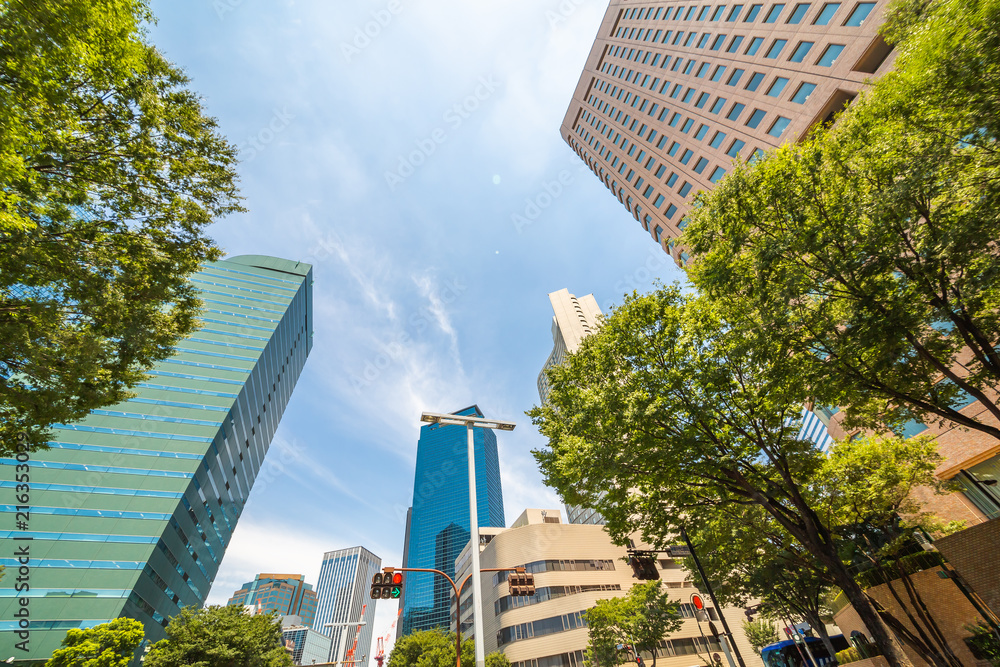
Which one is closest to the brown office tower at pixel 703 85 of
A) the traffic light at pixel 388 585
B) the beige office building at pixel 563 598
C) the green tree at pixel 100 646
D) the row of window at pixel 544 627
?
the traffic light at pixel 388 585

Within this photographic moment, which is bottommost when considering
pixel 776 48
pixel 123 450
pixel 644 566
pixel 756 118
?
pixel 644 566

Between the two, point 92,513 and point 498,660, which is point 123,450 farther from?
point 498,660

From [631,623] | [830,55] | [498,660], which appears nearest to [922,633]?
[631,623]

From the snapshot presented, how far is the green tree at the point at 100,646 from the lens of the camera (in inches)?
831

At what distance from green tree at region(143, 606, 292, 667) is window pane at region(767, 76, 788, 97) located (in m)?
53.7

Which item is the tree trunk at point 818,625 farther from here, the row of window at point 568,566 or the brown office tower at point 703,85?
the row of window at point 568,566

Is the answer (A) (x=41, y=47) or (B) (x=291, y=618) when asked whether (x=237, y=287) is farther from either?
(B) (x=291, y=618)

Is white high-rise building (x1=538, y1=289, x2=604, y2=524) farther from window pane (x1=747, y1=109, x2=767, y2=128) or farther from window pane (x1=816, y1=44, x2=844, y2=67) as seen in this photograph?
Result: window pane (x1=816, y1=44, x2=844, y2=67)

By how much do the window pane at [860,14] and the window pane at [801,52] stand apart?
2.26 meters

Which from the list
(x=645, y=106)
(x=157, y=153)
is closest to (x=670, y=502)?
(x=157, y=153)

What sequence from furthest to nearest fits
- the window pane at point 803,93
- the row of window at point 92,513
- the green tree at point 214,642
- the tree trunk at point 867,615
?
the row of window at point 92,513 → the green tree at point 214,642 → the window pane at point 803,93 → the tree trunk at point 867,615

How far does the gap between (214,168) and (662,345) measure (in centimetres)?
1401

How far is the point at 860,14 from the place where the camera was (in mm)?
20719

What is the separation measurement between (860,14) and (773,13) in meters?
7.09
